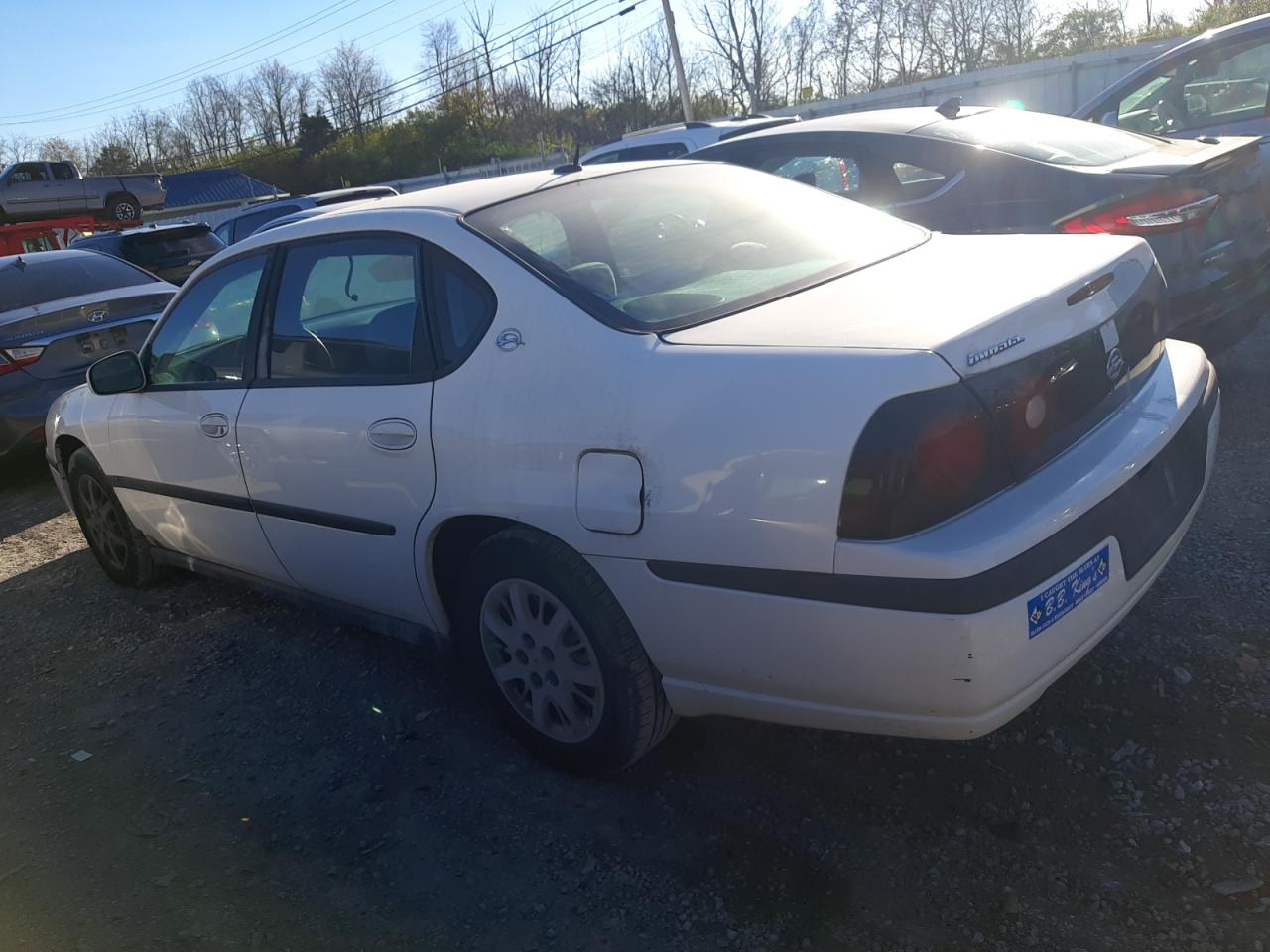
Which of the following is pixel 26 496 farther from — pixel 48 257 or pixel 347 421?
pixel 347 421

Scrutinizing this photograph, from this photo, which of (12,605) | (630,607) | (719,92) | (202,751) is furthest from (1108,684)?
(719,92)

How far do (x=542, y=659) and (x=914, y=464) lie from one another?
1.26 meters

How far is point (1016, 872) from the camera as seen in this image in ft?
8.09

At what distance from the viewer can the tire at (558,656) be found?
274cm

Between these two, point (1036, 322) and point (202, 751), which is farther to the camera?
point (202, 751)

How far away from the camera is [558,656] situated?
295 centimetres

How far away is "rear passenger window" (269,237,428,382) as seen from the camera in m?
3.24

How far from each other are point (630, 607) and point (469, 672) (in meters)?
0.84

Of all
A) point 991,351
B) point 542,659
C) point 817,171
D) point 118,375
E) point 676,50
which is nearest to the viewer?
point 991,351

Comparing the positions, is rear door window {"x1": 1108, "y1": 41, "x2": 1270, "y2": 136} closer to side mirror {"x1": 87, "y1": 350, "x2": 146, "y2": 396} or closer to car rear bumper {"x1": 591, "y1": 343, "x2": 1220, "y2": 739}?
car rear bumper {"x1": 591, "y1": 343, "x2": 1220, "y2": 739}

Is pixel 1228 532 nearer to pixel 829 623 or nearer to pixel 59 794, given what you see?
pixel 829 623

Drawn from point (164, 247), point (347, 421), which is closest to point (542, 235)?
point (347, 421)

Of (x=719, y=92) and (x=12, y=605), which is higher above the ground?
(x=719, y=92)

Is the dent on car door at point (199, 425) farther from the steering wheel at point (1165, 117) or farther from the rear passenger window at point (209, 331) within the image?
the steering wheel at point (1165, 117)
